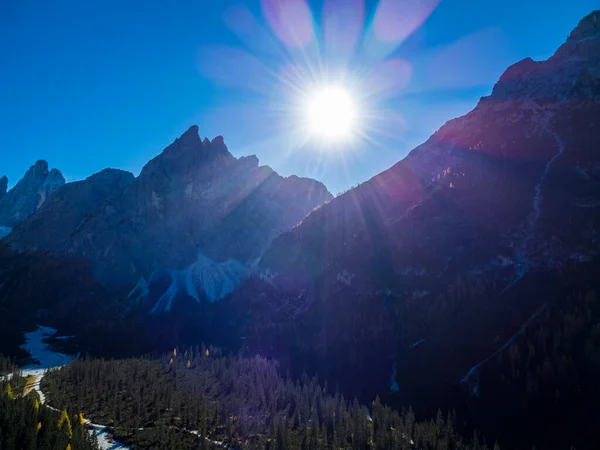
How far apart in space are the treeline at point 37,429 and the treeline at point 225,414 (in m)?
14.2

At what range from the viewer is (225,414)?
132375mm

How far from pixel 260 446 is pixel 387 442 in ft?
110

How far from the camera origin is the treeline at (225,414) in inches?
4454

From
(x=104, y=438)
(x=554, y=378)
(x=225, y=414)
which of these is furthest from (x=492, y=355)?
(x=104, y=438)

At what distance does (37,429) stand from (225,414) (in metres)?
51.4

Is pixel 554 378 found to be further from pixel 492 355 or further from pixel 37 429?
pixel 37 429

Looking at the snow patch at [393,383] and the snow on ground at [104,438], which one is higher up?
the snow on ground at [104,438]

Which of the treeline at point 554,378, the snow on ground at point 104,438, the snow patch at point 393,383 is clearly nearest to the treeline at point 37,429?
the snow on ground at point 104,438

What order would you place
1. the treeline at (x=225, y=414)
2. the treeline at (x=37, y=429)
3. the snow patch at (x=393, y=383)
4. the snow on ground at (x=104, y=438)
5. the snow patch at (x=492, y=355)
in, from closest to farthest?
the treeline at (x=37, y=429) → the snow on ground at (x=104, y=438) → the treeline at (x=225, y=414) → the snow patch at (x=492, y=355) → the snow patch at (x=393, y=383)

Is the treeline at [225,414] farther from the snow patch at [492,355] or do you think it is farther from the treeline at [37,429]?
the snow patch at [492,355]

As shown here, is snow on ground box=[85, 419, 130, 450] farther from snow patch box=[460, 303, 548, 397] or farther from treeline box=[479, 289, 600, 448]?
snow patch box=[460, 303, 548, 397]

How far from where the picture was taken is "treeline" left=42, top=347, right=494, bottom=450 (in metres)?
113

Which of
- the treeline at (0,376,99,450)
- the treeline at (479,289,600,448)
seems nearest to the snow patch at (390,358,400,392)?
the treeline at (479,289,600,448)

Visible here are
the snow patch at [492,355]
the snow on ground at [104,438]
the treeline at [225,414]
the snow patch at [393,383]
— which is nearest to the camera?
the snow on ground at [104,438]
